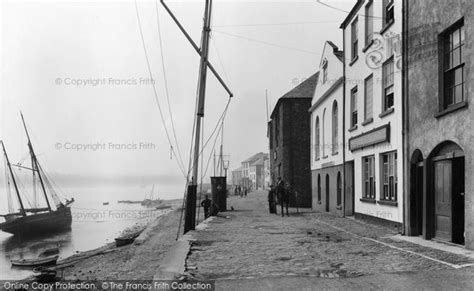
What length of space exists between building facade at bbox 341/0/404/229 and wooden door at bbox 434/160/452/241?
214 centimetres

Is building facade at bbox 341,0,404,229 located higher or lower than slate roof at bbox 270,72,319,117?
lower

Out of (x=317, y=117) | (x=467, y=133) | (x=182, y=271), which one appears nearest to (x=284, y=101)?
(x=317, y=117)

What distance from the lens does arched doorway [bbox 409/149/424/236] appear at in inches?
496

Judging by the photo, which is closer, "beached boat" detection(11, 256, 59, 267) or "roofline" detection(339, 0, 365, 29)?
"roofline" detection(339, 0, 365, 29)

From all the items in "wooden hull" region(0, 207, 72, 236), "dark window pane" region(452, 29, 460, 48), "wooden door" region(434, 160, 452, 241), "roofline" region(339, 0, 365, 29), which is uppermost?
"roofline" region(339, 0, 365, 29)

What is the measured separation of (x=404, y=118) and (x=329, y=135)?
11817 mm

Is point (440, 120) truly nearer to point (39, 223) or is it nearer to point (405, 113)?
point (405, 113)

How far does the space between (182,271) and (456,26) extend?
26.1ft

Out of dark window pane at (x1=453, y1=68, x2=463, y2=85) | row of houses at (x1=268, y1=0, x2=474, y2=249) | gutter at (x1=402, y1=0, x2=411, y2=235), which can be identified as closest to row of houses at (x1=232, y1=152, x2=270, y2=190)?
row of houses at (x1=268, y1=0, x2=474, y2=249)

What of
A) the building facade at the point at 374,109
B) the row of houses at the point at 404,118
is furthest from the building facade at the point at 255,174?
the building facade at the point at 374,109

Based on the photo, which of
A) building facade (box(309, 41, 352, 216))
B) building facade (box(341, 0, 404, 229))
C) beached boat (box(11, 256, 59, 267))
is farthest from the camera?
beached boat (box(11, 256, 59, 267))

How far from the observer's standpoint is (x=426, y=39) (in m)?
11.7

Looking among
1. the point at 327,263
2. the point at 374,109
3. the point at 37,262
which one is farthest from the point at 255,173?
the point at 327,263

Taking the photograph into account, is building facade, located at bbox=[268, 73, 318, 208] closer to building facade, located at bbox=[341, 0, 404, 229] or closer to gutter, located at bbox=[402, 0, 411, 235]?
building facade, located at bbox=[341, 0, 404, 229]
